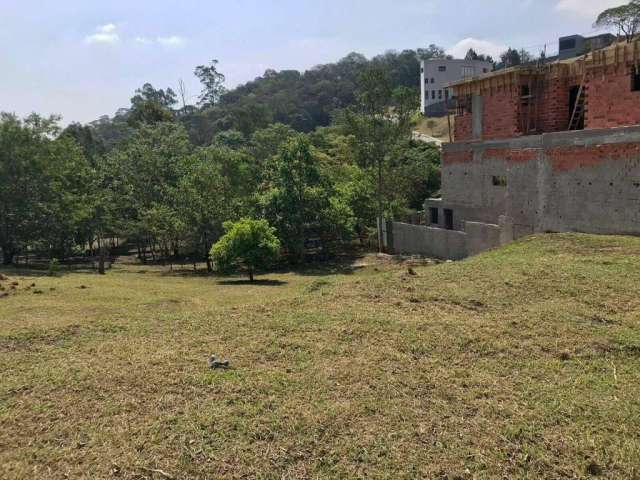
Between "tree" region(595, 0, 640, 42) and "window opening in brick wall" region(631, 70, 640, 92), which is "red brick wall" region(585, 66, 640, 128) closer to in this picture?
"window opening in brick wall" region(631, 70, 640, 92)

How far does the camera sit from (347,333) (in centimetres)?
939

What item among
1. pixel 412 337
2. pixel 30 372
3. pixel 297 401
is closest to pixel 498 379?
pixel 412 337

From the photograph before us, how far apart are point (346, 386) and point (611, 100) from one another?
16591mm

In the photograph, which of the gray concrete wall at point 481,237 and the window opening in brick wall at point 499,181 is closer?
the gray concrete wall at point 481,237

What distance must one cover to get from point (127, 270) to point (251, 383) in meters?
24.7

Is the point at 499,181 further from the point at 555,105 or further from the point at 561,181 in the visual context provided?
the point at 561,181

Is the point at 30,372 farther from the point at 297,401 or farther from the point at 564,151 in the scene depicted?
the point at 564,151

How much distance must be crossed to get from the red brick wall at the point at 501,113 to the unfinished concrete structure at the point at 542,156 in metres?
0.04

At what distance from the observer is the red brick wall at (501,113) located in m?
22.2

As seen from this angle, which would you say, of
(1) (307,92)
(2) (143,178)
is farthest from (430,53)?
(2) (143,178)

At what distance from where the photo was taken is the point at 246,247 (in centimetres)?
2330

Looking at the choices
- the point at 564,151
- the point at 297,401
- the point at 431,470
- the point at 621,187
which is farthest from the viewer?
the point at 564,151

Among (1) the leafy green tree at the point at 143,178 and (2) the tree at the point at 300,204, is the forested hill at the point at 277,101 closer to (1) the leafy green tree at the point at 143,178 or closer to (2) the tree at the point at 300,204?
(1) the leafy green tree at the point at 143,178

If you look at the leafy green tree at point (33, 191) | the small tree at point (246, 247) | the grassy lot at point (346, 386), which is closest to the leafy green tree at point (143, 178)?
the leafy green tree at point (33, 191)
